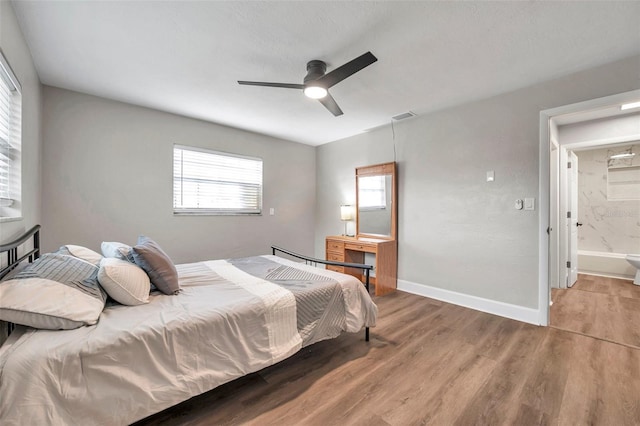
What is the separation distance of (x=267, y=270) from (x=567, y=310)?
3.52 meters

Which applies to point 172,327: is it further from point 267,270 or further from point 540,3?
point 540,3

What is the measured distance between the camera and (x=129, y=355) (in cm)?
124

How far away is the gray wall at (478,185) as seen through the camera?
2.75m

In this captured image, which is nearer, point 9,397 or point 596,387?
point 9,397

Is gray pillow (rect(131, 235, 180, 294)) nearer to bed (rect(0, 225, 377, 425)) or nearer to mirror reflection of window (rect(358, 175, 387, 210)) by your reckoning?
bed (rect(0, 225, 377, 425))

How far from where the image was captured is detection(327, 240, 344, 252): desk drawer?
13.7 ft

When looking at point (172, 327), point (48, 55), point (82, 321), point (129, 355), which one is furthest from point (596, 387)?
point (48, 55)

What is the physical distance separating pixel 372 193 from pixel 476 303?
2.08m

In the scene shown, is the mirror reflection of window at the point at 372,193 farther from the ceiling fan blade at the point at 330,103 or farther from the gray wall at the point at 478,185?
the ceiling fan blade at the point at 330,103

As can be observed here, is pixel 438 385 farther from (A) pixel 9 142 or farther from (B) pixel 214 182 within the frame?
(B) pixel 214 182

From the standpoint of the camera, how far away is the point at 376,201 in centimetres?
422

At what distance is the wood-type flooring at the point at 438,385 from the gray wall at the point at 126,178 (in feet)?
8.01

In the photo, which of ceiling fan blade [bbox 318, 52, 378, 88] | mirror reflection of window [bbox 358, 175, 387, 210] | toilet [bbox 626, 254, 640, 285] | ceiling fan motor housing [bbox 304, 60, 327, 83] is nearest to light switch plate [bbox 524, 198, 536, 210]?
mirror reflection of window [bbox 358, 175, 387, 210]

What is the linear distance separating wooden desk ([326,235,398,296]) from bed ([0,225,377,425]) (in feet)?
5.09
